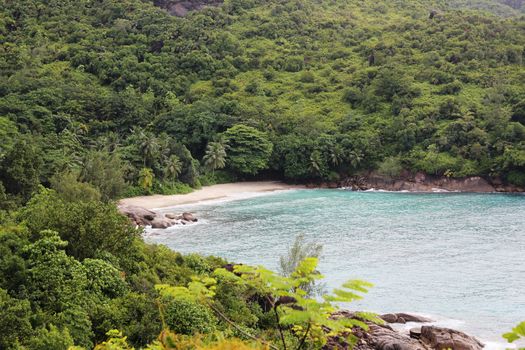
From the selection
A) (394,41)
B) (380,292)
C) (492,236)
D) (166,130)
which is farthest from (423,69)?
(380,292)

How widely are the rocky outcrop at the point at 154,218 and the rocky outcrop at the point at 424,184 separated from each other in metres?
28.8

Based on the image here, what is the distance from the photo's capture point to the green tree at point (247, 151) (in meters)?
72.8

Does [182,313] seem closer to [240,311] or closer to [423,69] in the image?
[240,311]

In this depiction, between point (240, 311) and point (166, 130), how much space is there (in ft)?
186

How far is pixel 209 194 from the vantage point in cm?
6500

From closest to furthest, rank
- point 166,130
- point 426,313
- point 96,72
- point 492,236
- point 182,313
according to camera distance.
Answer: point 182,313
point 426,313
point 492,236
point 166,130
point 96,72

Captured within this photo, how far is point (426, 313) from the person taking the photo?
27047 mm

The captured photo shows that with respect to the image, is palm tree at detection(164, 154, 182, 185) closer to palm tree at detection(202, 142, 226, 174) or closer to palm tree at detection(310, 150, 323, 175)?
palm tree at detection(202, 142, 226, 174)

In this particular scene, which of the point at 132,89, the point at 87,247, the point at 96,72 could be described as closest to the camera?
the point at 87,247

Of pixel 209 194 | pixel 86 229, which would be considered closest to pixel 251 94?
pixel 209 194

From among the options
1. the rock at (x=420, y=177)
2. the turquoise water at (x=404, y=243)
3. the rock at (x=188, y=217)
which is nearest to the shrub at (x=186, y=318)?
the turquoise water at (x=404, y=243)

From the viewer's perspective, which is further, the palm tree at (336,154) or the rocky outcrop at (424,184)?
the palm tree at (336,154)

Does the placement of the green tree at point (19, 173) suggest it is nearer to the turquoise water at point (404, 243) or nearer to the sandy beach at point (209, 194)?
the turquoise water at point (404, 243)

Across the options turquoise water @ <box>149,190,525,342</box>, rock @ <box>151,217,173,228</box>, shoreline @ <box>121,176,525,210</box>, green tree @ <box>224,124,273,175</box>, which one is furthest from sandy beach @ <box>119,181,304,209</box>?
rock @ <box>151,217,173,228</box>
